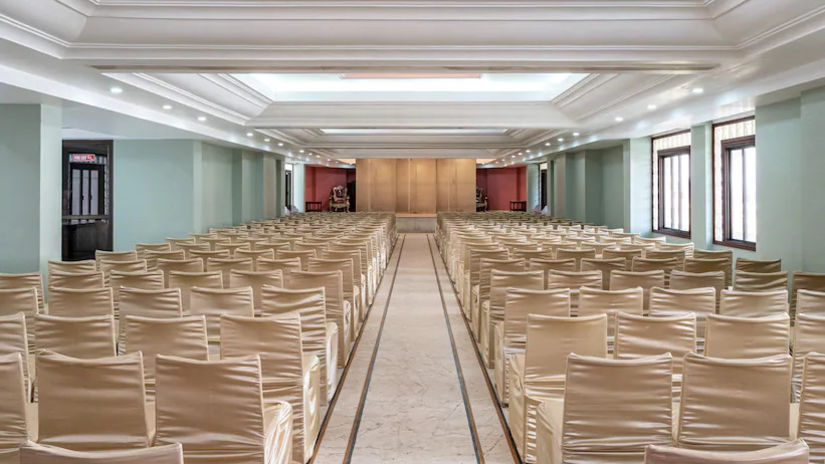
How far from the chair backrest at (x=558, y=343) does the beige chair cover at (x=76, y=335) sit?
97.5 inches

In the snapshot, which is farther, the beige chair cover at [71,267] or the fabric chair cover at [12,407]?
the beige chair cover at [71,267]

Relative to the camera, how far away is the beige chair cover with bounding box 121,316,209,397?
3.41m

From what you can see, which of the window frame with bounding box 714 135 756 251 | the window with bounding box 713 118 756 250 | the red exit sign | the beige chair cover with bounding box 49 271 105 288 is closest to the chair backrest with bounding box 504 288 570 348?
the beige chair cover with bounding box 49 271 105 288

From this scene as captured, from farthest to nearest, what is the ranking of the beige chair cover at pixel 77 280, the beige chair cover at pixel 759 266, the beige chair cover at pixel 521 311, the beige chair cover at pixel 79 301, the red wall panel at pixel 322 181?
the red wall panel at pixel 322 181
the beige chair cover at pixel 759 266
the beige chair cover at pixel 77 280
the beige chair cover at pixel 79 301
the beige chair cover at pixel 521 311

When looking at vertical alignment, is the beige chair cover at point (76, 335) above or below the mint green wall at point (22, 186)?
below

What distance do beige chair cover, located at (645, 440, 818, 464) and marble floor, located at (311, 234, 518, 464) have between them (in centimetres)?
193

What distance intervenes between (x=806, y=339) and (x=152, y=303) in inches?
175

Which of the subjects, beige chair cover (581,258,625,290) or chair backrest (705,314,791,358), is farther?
beige chair cover (581,258,625,290)

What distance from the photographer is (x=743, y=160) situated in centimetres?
1175

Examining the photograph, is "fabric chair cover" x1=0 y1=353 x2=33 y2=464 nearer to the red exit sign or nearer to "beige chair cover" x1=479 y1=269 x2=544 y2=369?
"beige chair cover" x1=479 y1=269 x2=544 y2=369

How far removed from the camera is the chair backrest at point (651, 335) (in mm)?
3535

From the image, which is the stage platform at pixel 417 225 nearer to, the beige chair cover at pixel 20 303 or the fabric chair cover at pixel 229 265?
the fabric chair cover at pixel 229 265

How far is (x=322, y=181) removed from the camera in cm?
4034

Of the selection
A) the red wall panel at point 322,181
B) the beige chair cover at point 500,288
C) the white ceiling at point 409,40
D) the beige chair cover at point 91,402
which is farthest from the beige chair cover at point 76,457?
the red wall panel at point 322,181
